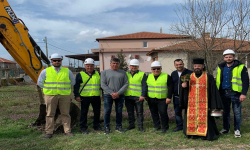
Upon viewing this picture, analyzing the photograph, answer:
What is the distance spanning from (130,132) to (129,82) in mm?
1276

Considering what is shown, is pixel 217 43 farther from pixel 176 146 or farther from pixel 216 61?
pixel 176 146

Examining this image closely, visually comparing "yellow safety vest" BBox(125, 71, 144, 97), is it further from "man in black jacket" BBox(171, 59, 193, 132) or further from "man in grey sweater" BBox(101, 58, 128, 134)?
"man in black jacket" BBox(171, 59, 193, 132)

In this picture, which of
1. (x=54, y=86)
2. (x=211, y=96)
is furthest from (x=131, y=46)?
(x=211, y=96)

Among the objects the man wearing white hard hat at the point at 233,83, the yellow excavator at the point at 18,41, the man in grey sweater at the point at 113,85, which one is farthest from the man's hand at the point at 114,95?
the man wearing white hard hat at the point at 233,83

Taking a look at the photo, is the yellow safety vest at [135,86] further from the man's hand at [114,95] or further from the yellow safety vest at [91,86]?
the yellow safety vest at [91,86]

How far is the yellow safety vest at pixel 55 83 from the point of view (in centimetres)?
480

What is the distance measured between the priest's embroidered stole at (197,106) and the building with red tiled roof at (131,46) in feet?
83.4

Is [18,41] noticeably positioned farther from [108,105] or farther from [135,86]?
[135,86]

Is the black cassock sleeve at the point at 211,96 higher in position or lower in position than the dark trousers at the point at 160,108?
higher

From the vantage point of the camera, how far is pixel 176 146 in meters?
4.27

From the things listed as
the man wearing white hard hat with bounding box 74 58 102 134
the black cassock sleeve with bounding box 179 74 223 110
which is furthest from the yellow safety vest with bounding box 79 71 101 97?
the black cassock sleeve with bounding box 179 74 223 110

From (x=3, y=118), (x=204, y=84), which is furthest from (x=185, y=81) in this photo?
(x=3, y=118)

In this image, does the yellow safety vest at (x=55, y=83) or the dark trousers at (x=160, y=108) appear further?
the dark trousers at (x=160, y=108)

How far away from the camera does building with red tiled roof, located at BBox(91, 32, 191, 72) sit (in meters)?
30.8
